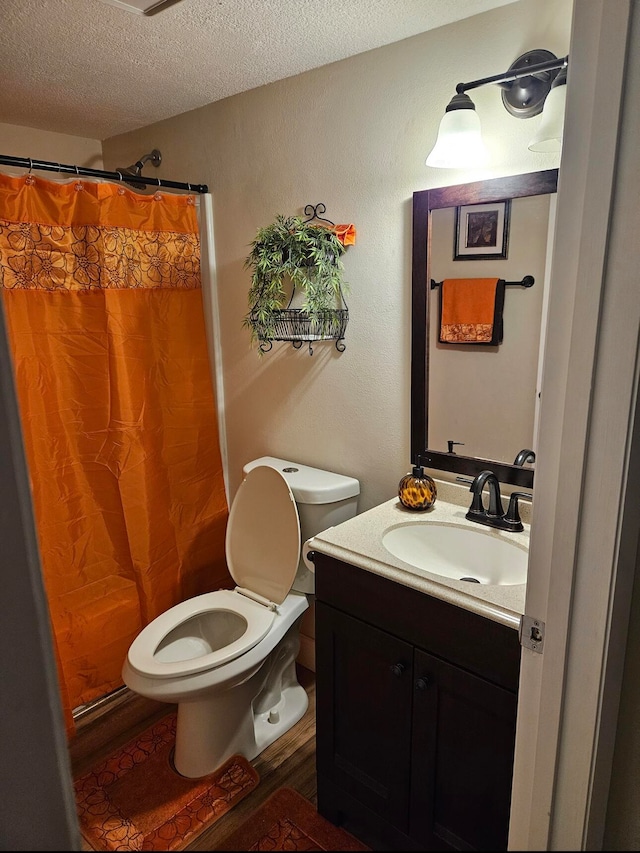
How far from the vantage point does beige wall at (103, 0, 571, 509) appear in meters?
1.43

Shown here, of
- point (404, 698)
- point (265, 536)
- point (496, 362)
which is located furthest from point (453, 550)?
point (265, 536)

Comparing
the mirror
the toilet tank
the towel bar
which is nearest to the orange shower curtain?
the toilet tank

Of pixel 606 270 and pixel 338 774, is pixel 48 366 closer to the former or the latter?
pixel 338 774

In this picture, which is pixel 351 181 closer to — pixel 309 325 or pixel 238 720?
pixel 309 325

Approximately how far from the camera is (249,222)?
2047 millimetres

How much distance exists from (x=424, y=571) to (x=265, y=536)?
2.45 ft

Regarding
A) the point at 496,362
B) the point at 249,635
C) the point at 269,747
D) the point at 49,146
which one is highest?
the point at 49,146

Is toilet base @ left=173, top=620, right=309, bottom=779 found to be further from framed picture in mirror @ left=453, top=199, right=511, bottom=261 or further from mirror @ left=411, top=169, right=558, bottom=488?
framed picture in mirror @ left=453, top=199, right=511, bottom=261

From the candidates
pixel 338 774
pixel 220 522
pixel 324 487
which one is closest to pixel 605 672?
pixel 338 774

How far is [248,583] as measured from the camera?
194 cm

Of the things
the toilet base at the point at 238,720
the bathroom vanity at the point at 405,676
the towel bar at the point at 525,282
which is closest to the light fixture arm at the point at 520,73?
the towel bar at the point at 525,282

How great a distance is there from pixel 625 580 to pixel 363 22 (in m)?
1.46

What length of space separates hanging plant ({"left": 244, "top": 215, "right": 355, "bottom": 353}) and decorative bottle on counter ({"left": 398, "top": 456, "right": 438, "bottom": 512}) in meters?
0.54

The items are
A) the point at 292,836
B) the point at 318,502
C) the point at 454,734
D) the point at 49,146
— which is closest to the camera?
the point at 292,836
